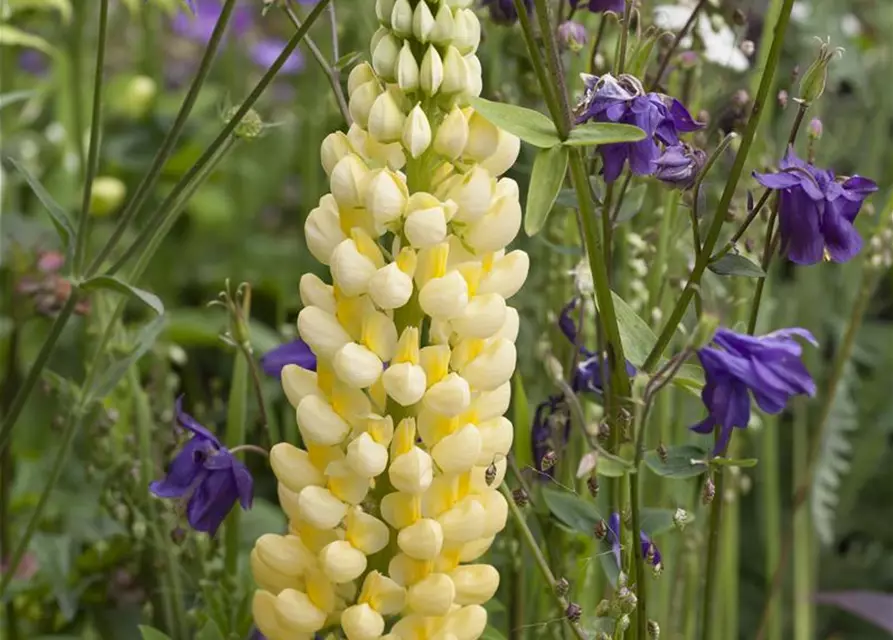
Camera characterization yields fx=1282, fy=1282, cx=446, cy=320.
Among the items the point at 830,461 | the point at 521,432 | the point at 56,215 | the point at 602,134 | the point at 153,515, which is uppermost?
the point at 602,134

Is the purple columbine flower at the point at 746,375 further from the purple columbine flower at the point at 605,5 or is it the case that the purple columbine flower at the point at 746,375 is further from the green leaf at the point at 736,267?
the purple columbine flower at the point at 605,5

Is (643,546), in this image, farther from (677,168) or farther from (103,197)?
(103,197)

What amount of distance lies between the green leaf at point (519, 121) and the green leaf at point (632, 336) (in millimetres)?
81

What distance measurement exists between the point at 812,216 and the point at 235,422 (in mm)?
352

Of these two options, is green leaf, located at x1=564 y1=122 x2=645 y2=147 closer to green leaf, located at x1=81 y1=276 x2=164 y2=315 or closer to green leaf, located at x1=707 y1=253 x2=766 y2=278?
green leaf, located at x1=707 y1=253 x2=766 y2=278

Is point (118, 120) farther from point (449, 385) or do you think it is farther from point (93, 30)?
point (449, 385)

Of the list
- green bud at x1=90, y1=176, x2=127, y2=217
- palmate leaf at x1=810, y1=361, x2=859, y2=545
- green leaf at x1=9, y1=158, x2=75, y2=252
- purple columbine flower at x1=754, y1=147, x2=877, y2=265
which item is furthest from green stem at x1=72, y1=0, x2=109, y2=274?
palmate leaf at x1=810, y1=361, x2=859, y2=545

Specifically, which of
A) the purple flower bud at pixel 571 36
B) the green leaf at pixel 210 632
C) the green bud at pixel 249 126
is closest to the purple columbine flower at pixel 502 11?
the purple flower bud at pixel 571 36

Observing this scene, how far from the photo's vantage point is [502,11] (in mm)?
691

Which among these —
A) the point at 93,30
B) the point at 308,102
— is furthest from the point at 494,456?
the point at 93,30

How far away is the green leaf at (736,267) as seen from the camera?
53 centimetres

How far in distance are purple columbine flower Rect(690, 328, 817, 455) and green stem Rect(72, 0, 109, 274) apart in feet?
1.09

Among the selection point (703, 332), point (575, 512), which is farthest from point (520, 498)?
point (703, 332)

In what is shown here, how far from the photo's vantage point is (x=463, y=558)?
55 cm
